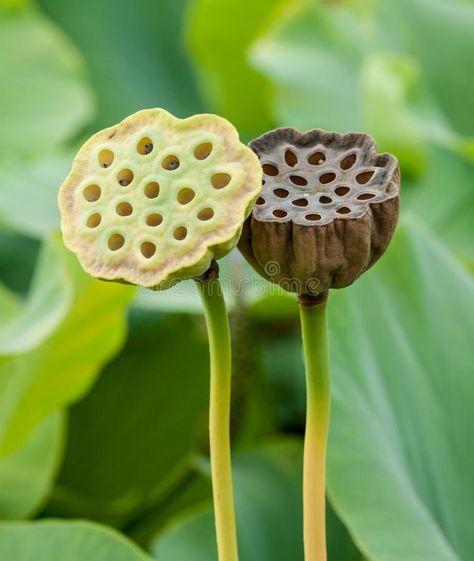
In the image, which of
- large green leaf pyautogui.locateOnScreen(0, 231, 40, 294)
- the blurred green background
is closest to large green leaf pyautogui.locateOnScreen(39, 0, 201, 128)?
the blurred green background

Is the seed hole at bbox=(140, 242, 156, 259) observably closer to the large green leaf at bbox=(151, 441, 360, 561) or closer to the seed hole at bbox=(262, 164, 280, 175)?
the seed hole at bbox=(262, 164, 280, 175)

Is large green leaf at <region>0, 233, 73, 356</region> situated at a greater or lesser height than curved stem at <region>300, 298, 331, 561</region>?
greater

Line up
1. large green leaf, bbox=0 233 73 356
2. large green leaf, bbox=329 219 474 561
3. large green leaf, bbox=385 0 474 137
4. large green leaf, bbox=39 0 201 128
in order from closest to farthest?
1. large green leaf, bbox=329 219 474 561
2. large green leaf, bbox=0 233 73 356
3. large green leaf, bbox=385 0 474 137
4. large green leaf, bbox=39 0 201 128

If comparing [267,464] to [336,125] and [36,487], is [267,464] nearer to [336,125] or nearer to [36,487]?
[36,487]

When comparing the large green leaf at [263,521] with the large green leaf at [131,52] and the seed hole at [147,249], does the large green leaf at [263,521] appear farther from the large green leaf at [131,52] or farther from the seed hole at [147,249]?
the large green leaf at [131,52]

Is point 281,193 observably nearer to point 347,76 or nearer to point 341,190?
point 341,190

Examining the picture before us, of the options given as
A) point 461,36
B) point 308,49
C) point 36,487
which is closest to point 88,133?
point 308,49

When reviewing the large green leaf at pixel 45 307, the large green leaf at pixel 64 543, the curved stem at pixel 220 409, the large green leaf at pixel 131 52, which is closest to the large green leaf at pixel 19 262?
the large green leaf at pixel 131 52
